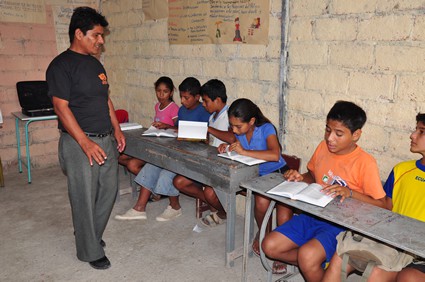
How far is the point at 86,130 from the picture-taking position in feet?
8.14

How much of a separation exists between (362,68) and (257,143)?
0.86 metres

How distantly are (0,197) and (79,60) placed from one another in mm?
2369

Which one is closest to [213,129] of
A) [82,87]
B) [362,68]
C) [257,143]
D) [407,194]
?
[257,143]

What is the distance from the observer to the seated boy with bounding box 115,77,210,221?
10.9 ft

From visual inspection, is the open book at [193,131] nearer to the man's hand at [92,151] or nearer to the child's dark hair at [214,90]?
the child's dark hair at [214,90]

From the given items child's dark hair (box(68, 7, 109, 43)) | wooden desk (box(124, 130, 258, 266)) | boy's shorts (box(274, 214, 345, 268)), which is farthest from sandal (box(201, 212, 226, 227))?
child's dark hair (box(68, 7, 109, 43))

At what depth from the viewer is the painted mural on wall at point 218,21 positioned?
3014 millimetres

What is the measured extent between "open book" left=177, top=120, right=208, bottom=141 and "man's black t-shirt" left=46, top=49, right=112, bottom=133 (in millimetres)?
640

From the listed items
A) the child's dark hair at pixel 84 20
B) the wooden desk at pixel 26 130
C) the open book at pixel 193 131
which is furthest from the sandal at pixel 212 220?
the wooden desk at pixel 26 130

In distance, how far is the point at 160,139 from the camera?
3.19m

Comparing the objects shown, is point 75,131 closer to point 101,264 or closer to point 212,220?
point 101,264

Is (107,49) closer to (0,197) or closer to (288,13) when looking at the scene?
(0,197)

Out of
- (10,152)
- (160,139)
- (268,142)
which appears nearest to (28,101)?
(10,152)

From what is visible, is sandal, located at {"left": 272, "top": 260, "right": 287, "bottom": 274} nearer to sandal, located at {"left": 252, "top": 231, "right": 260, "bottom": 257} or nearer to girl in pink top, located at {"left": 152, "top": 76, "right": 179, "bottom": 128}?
sandal, located at {"left": 252, "top": 231, "right": 260, "bottom": 257}
